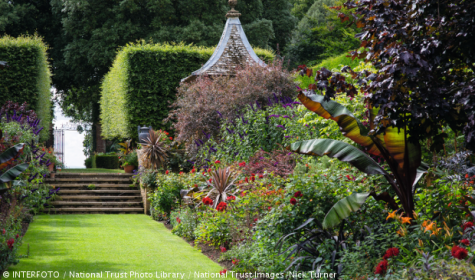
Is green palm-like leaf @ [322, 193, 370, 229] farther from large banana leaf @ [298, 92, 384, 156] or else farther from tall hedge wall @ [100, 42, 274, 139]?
tall hedge wall @ [100, 42, 274, 139]

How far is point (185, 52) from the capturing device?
17688 millimetres

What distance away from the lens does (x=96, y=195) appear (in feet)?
45.7

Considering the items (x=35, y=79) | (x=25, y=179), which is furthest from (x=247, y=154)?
(x=35, y=79)

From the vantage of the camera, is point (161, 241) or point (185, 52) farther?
point (185, 52)

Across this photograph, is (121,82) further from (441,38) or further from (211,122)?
(441,38)

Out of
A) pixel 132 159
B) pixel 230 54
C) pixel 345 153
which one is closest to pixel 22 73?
pixel 132 159

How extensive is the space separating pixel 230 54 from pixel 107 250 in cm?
1022

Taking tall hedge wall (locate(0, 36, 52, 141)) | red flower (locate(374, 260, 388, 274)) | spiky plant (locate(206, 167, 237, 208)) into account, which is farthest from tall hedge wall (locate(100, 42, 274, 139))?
red flower (locate(374, 260, 388, 274))

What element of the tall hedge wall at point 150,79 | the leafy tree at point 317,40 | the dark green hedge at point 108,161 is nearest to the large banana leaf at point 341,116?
the tall hedge wall at point 150,79

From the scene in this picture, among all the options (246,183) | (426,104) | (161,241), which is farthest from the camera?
(161,241)

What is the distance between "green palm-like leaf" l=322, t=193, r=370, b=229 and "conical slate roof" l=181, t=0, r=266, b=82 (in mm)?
10554

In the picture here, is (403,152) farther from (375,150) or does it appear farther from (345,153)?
(345,153)

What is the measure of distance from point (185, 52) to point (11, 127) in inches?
323

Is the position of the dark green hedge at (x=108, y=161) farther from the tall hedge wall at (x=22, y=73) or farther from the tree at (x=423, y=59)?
the tree at (x=423, y=59)
